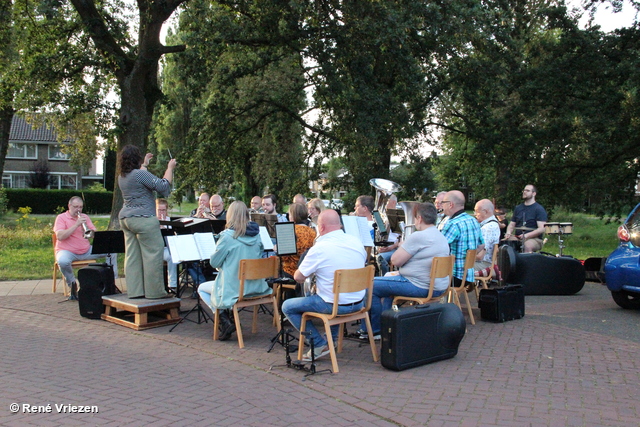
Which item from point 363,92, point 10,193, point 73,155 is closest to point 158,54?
point 363,92

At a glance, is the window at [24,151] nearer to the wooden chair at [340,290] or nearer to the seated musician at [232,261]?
the seated musician at [232,261]

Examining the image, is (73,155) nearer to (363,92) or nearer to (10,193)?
(10,193)

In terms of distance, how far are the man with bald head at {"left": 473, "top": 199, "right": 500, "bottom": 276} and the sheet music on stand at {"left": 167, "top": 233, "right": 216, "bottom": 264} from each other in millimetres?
3841

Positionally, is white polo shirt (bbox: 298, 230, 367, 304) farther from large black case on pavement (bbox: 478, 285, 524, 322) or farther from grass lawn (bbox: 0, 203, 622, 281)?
grass lawn (bbox: 0, 203, 622, 281)

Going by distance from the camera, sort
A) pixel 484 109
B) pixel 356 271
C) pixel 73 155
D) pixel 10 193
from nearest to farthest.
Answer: pixel 356 271, pixel 484 109, pixel 73 155, pixel 10 193

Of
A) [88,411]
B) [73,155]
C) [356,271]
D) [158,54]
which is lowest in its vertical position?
[88,411]

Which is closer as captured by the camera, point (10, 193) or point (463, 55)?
point (463, 55)

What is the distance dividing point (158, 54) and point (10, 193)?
1001 inches

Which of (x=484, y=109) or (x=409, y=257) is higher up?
(x=484, y=109)

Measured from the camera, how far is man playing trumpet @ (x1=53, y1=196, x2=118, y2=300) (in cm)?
881

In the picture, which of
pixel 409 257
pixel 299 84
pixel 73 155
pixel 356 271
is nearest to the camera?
pixel 356 271

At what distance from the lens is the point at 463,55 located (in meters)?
17.0

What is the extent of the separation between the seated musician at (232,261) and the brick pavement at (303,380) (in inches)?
16.3

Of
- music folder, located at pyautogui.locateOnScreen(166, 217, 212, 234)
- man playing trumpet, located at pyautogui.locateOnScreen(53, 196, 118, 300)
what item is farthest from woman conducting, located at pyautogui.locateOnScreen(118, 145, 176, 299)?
man playing trumpet, located at pyautogui.locateOnScreen(53, 196, 118, 300)
